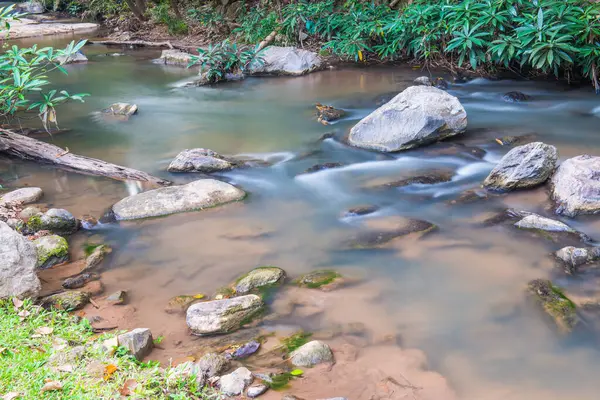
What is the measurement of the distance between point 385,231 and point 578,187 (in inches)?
73.6

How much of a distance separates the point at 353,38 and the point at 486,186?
21.8ft

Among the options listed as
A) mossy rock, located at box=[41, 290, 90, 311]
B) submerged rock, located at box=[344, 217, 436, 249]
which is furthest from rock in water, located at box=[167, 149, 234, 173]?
mossy rock, located at box=[41, 290, 90, 311]

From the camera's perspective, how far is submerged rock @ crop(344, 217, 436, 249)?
14.3ft

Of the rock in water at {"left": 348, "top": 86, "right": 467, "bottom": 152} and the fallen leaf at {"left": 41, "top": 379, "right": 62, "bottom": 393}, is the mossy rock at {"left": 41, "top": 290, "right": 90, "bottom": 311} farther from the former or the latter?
the rock in water at {"left": 348, "top": 86, "right": 467, "bottom": 152}

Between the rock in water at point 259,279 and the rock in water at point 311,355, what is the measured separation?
833mm

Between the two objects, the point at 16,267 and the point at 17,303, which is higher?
the point at 16,267

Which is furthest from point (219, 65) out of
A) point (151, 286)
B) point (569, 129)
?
point (151, 286)

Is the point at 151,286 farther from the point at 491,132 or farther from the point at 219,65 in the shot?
the point at 219,65

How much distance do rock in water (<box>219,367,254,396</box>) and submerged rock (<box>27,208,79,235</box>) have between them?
2.72 metres

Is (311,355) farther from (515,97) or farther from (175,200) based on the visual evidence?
(515,97)

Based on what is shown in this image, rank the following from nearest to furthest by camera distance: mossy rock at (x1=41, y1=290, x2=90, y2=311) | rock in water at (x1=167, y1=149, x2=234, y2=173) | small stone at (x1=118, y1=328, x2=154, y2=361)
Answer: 1. small stone at (x1=118, y1=328, x2=154, y2=361)
2. mossy rock at (x1=41, y1=290, x2=90, y2=311)
3. rock in water at (x1=167, y1=149, x2=234, y2=173)

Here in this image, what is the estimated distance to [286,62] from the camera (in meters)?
11.2

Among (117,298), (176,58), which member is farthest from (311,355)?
(176,58)

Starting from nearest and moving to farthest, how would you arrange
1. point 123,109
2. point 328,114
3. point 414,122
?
point 414,122, point 328,114, point 123,109
